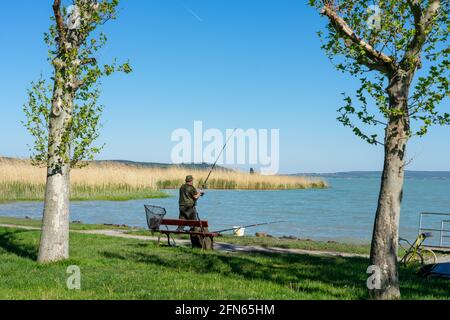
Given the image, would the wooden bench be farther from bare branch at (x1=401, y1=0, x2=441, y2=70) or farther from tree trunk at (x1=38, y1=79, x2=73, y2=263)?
bare branch at (x1=401, y1=0, x2=441, y2=70)

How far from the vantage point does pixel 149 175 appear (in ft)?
151

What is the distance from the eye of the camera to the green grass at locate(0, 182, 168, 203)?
3644 cm

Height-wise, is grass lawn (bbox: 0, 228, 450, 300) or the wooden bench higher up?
the wooden bench

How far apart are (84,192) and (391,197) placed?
33.1 m

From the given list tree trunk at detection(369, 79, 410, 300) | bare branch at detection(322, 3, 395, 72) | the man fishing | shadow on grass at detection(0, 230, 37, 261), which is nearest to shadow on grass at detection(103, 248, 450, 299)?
tree trunk at detection(369, 79, 410, 300)

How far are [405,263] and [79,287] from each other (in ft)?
24.2

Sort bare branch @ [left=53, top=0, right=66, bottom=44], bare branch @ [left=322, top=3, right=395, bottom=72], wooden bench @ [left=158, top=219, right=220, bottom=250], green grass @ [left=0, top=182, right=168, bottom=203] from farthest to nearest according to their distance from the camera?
green grass @ [left=0, top=182, right=168, bottom=203] < wooden bench @ [left=158, top=219, right=220, bottom=250] < bare branch @ [left=53, top=0, right=66, bottom=44] < bare branch @ [left=322, top=3, right=395, bottom=72]

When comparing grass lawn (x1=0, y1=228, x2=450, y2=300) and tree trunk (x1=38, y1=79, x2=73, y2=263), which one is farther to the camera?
tree trunk (x1=38, y1=79, x2=73, y2=263)

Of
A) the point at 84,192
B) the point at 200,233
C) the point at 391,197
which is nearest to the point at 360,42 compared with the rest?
the point at 391,197

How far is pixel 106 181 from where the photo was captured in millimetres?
41531

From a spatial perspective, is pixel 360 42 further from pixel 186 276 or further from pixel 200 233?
pixel 200 233
